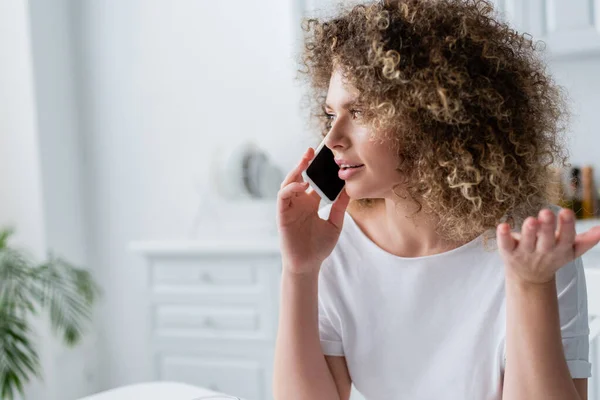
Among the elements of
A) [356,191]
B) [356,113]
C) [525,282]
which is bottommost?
[525,282]

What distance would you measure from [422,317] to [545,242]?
416mm

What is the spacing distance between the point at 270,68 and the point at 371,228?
5.95 ft

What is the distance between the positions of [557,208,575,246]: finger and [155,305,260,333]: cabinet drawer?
185 cm

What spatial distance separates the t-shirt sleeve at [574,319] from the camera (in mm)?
997

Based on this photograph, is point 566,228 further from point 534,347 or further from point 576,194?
point 576,194

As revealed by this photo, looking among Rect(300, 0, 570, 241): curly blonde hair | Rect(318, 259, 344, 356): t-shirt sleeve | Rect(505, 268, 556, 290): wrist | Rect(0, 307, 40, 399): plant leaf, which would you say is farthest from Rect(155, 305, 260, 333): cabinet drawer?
Rect(505, 268, 556, 290): wrist


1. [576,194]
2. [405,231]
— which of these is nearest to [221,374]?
[576,194]

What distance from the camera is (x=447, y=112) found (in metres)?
0.94

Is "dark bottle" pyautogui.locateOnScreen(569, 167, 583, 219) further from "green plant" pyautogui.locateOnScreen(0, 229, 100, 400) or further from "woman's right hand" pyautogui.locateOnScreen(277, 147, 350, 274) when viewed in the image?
"green plant" pyautogui.locateOnScreen(0, 229, 100, 400)

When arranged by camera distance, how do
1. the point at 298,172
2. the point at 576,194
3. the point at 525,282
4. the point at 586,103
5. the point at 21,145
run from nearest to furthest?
the point at 525,282 < the point at 298,172 < the point at 576,194 < the point at 586,103 < the point at 21,145

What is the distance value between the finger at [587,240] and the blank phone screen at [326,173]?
43 cm

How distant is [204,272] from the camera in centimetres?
261

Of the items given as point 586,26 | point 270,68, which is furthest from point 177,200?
point 586,26

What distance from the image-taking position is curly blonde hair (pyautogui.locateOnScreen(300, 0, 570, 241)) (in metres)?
0.96
